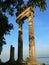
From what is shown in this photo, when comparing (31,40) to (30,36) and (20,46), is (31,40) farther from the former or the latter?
(20,46)

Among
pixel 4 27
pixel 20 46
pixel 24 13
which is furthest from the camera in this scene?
A: pixel 20 46

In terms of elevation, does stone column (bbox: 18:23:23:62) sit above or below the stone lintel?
below

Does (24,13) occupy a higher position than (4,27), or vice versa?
(24,13)

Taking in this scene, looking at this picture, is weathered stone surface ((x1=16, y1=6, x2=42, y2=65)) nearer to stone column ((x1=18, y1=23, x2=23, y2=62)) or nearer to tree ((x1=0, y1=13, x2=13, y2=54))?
stone column ((x1=18, y1=23, x2=23, y2=62))

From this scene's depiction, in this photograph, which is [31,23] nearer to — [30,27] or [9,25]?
[30,27]

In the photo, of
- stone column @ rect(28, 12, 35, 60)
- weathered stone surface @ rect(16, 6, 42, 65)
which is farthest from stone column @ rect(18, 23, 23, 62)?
stone column @ rect(28, 12, 35, 60)

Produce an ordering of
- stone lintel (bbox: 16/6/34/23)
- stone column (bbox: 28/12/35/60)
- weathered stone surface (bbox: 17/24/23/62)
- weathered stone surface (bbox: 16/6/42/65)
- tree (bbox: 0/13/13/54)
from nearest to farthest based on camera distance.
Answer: tree (bbox: 0/13/13/54) < weathered stone surface (bbox: 16/6/42/65) < stone column (bbox: 28/12/35/60) < stone lintel (bbox: 16/6/34/23) < weathered stone surface (bbox: 17/24/23/62)

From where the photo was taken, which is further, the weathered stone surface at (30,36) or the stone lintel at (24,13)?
the stone lintel at (24,13)

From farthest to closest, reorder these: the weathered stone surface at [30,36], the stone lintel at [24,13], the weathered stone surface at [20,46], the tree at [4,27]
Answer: the weathered stone surface at [20,46], the stone lintel at [24,13], the weathered stone surface at [30,36], the tree at [4,27]

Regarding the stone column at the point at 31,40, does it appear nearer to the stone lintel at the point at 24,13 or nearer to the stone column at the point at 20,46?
the stone lintel at the point at 24,13

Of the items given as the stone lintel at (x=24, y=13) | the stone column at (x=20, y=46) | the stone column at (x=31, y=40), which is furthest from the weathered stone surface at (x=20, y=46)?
the stone column at (x=31, y=40)

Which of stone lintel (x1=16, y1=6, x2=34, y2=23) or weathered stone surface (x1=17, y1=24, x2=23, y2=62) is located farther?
weathered stone surface (x1=17, y1=24, x2=23, y2=62)

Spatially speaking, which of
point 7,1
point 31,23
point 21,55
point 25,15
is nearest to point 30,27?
point 31,23

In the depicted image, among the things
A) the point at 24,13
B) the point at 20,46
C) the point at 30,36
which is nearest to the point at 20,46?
the point at 20,46
